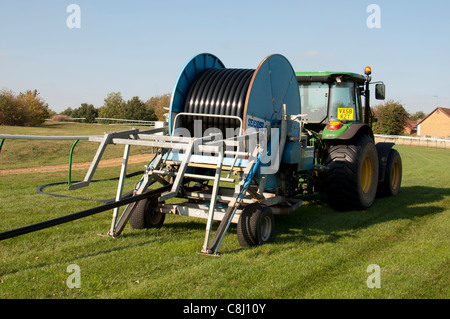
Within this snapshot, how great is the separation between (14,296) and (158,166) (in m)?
2.91

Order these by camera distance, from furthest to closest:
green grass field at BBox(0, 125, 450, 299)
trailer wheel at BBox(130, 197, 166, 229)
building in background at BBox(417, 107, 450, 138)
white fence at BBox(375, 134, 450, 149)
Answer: building in background at BBox(417, 107, 450, 138)
white fence at BBox(375, 134, 450, 149)
trailer wheel at BBox(130, 197, 166, 229)
green grass field at BBox(0, 125, 450, 299)

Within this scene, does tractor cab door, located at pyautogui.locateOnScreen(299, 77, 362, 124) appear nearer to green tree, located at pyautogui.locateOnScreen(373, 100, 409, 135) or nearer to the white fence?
the white fence

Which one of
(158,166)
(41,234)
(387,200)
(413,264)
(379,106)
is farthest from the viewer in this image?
(379,106)

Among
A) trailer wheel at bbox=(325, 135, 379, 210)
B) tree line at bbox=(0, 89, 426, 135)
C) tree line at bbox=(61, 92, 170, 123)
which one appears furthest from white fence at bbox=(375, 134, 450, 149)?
trailer wheel at bbox=(325, 135, 379, 210)

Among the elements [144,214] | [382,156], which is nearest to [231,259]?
[144,214]

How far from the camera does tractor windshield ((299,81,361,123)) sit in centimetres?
903

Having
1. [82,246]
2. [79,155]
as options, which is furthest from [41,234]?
[79,155]

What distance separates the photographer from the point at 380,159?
1006 cm

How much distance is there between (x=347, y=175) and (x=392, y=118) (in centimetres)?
4650

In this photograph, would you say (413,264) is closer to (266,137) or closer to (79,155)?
(266,137)

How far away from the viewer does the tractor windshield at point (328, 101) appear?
903cm

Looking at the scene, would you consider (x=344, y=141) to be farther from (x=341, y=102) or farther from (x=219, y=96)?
(x=219, y=96)

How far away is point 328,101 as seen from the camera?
9.05 m

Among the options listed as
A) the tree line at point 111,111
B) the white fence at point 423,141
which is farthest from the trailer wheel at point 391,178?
the white fence at point 423,141
